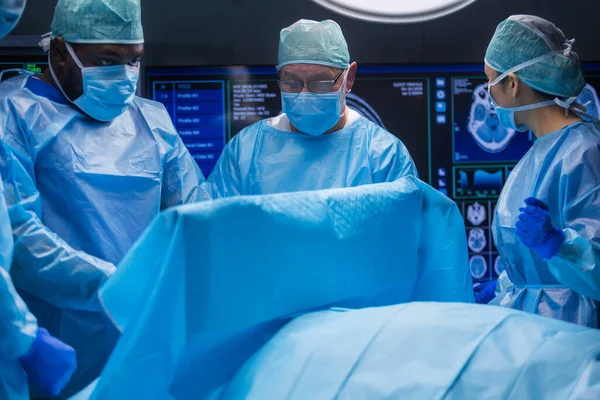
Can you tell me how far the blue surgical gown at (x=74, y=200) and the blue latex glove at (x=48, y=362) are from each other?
0.99 feet

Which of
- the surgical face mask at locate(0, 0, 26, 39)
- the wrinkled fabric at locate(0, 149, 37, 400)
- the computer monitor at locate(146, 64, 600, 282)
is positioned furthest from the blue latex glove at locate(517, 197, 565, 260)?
the computer monitor at locate(146, 64, 600, 282)

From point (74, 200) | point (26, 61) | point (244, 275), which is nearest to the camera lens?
→ point (244, 275)

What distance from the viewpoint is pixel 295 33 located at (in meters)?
2.65

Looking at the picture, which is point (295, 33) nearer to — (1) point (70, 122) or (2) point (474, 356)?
(1) point (70, 122)

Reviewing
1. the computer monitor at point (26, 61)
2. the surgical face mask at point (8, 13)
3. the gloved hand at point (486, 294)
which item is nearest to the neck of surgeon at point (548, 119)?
the gloved hand at point (486, 294)

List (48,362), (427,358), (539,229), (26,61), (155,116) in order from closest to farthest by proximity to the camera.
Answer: (427,358), (48,362), (539,229), (155,116), (26,61)

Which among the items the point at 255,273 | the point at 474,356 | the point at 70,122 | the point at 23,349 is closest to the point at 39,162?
the point at 70,122

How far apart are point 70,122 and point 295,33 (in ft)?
2.85

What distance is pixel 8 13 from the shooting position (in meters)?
1.65

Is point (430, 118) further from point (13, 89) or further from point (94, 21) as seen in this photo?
point (13, 89)

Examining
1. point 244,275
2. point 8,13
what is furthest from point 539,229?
point 8,13

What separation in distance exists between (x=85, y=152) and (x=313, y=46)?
0.89m

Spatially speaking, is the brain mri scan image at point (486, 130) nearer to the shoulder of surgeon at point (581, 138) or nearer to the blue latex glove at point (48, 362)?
the shoulder of surgeon at point (581, 138)

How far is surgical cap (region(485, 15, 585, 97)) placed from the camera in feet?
7.13
